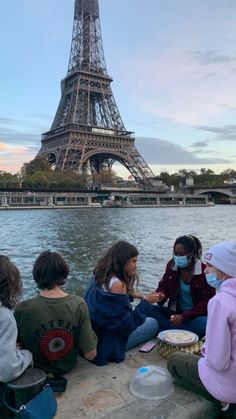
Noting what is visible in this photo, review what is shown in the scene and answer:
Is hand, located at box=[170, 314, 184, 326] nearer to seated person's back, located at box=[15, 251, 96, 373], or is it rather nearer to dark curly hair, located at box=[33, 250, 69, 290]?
seated person's back, located at box=[15, 251, 96, 373]

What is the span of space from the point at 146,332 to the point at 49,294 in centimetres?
133

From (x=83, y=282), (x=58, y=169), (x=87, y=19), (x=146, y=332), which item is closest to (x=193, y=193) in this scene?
(x=58, y=169)

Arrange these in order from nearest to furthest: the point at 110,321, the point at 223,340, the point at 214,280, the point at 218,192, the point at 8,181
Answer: the point at 223,340 → the point at 214,280 → the point at 110,321 → the point at 8,181 → the point at 218,192

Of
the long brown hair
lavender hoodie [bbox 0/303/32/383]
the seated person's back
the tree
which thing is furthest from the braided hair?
the tree

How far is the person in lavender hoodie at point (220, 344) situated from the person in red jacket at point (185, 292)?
1.31 m

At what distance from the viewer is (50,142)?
82688mm

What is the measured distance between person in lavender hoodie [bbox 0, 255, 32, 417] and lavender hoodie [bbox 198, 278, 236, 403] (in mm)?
1192

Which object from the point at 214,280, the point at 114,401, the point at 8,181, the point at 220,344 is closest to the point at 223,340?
the point at 220,344

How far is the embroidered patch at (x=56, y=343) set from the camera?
3113mm

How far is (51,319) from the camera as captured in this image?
121 inches

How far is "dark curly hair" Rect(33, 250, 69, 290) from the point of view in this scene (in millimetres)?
3119

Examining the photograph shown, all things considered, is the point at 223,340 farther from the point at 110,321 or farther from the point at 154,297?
the point at 154,297

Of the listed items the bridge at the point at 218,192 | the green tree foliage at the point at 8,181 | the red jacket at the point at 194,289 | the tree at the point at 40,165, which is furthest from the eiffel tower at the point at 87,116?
the red jacket at the point at 194,289

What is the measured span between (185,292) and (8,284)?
241 centimetres
